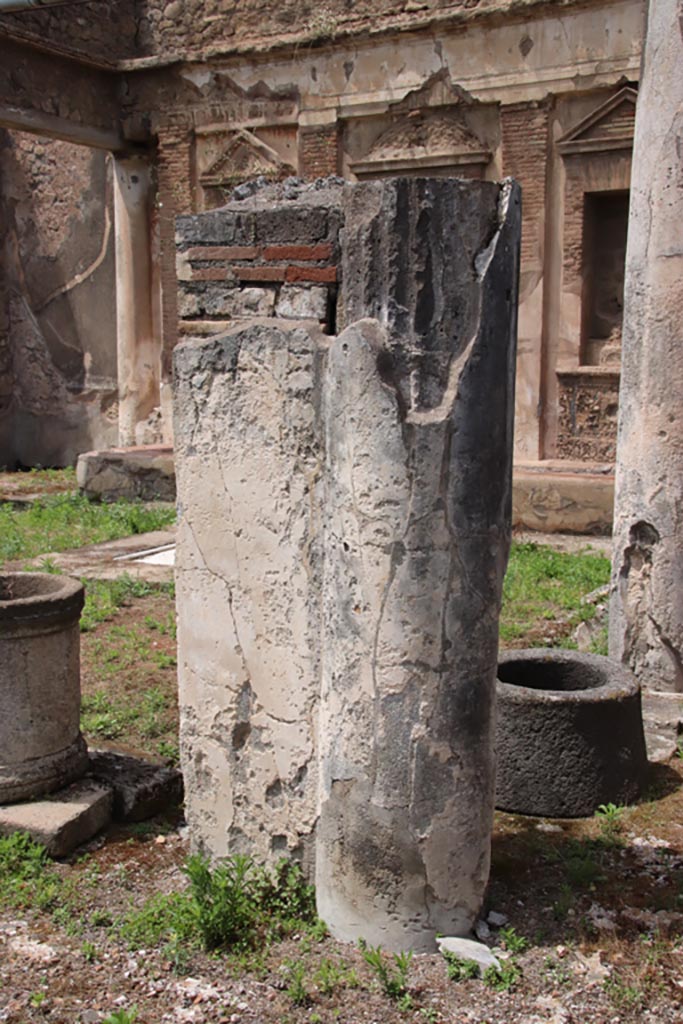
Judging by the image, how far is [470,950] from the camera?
2709 millimetres

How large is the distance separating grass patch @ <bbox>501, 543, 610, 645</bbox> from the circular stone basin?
1.92 m

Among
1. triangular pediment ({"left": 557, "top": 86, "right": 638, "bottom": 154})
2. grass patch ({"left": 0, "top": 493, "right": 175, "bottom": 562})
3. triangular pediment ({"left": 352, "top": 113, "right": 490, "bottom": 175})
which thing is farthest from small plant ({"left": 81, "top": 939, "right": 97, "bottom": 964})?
triangular pediment ({"left": 352, "top": 113, "right": 490, "bottom": 175})

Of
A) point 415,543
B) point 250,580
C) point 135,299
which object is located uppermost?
point 135,299

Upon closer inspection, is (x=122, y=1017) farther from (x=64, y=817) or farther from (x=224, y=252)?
(x=224, y=252)

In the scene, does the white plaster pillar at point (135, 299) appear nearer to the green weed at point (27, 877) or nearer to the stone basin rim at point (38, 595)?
the stone basin rim at point (38, 595)

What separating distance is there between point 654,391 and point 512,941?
2698 mm

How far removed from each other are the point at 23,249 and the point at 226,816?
37.6 ft

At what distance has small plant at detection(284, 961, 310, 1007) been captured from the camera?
8.36 ft

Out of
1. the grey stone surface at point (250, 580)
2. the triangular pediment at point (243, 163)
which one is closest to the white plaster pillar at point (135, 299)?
the triangular pediment at point (243, 163)

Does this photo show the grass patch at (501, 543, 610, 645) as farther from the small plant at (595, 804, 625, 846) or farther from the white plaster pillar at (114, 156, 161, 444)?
the white plaster pillar at (114, 156, 161, 444)

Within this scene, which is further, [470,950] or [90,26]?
[90,26]

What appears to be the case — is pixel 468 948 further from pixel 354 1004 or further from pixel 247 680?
pixel 247 680

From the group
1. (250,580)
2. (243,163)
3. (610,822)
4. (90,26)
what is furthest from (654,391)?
(90,26)

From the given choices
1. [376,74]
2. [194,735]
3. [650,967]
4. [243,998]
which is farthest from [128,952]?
[376,74]
